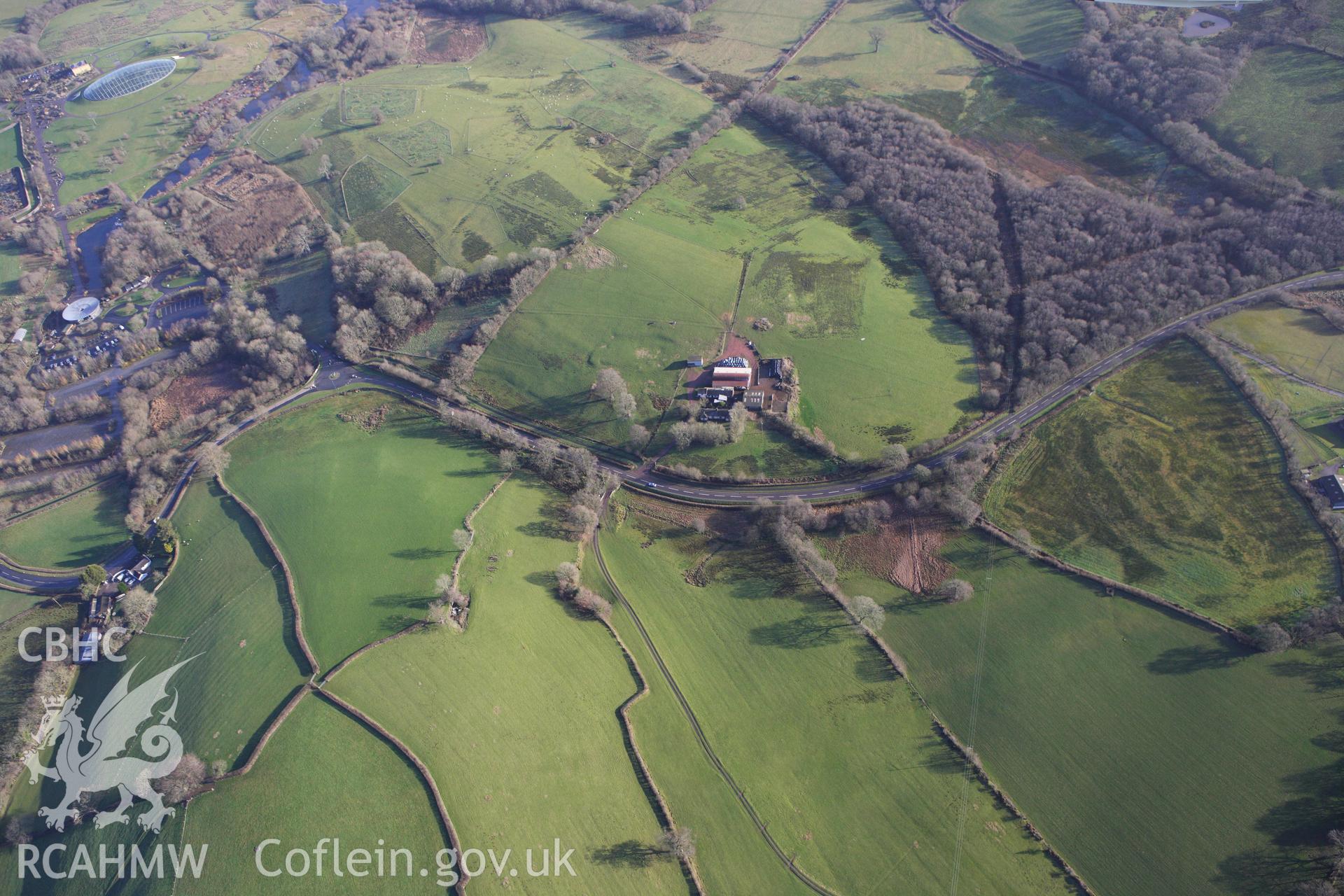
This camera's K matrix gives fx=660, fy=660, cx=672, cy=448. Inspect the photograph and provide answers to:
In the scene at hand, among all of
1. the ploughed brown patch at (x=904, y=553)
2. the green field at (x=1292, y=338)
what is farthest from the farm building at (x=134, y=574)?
the green field at (x=1292, y=338)

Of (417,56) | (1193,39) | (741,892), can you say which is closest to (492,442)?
(741,892)

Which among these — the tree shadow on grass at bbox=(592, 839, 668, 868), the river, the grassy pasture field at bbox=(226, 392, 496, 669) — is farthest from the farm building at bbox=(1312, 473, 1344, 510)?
the river

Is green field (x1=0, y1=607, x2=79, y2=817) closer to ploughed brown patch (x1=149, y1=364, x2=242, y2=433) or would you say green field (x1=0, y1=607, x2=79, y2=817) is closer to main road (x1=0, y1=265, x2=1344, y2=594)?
main road (x1=0, y1=265, x2=1344, y2=594)

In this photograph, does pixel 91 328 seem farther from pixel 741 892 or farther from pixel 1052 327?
pixel 1052 327

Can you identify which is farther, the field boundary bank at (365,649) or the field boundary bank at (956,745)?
the field boundary bank at (365,649)

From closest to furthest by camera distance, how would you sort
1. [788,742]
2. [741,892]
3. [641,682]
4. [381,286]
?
1. [741,892]
2. [788,742]
3. [641,682]
4. [381,286]

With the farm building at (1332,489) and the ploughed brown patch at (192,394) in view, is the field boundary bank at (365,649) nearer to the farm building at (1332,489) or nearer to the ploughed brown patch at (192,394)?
the ploughed brown patch at (192,394)
